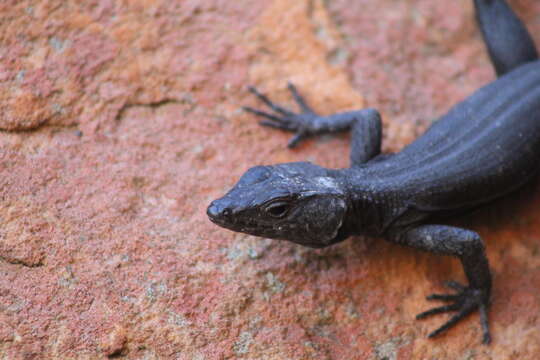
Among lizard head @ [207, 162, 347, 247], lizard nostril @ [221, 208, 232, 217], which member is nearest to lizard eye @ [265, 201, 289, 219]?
lizard head @ [207, 162, 347, 247]

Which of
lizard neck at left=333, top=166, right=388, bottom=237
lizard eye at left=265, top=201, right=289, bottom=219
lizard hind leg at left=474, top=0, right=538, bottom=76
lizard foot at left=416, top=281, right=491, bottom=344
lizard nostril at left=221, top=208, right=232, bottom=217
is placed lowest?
lizard foot at left=416, top=281, right=491, bottom=344

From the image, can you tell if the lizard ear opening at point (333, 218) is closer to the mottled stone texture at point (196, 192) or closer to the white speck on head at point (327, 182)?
the white speck on head at point (327, 182)

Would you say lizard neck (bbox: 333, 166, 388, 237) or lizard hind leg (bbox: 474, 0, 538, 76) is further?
lizard hind leg (bbox: 474, 0, 538, 76)

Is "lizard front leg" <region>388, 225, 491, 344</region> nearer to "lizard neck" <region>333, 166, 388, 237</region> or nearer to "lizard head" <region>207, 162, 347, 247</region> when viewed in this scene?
"lizard neck" <region>333, 166, 388, 237</region>

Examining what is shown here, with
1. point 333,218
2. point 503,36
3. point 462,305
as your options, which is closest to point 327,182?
point 333,218

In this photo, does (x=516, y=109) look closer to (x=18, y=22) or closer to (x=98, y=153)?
(x=98, y=153)

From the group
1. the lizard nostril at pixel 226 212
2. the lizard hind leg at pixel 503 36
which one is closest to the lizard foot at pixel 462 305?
the lizard nostril at pixel 226 212

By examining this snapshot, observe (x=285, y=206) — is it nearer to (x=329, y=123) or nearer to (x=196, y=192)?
(x=196, y=192)
